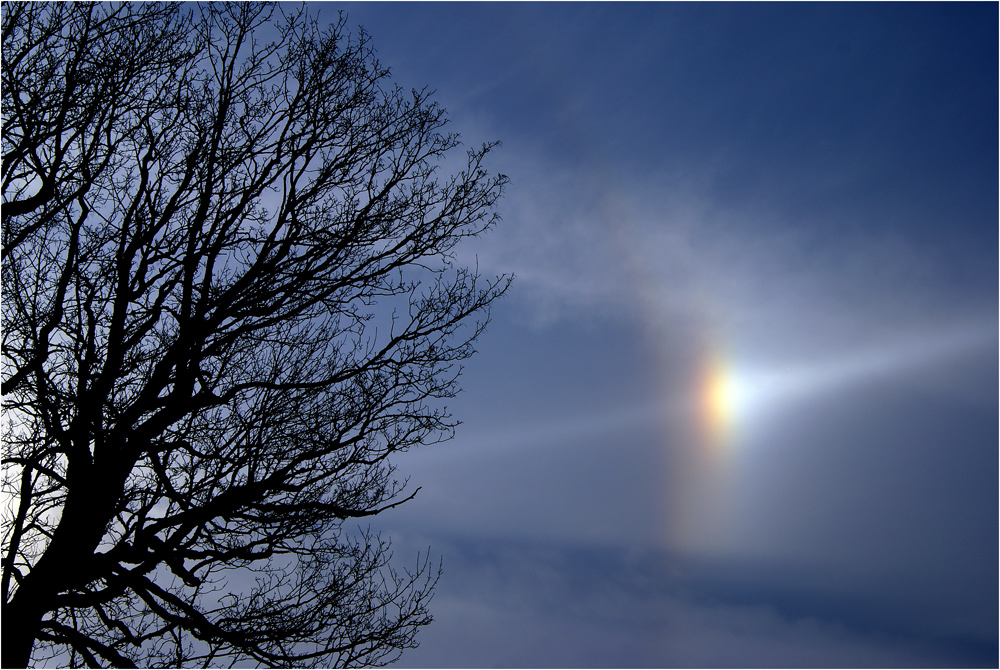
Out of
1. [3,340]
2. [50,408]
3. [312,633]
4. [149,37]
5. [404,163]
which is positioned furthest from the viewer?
[404,163]

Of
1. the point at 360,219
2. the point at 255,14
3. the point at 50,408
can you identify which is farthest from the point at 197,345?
the point at 255,14

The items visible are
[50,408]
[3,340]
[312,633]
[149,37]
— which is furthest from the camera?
[312,633]

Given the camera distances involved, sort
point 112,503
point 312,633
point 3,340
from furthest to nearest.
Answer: point 312,633
point 112,503
point 3,340

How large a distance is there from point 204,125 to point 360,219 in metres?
1.65

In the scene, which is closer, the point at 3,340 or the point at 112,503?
the point at 3,340

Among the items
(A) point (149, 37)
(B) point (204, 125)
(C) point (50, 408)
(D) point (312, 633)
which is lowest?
(D) point (312, 633)

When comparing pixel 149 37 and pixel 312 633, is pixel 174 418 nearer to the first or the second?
pixel 312 633

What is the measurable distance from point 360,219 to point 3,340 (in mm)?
3117

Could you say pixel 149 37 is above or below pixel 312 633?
above

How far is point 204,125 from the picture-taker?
6.25 m

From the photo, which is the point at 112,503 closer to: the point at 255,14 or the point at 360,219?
the point at 360,219

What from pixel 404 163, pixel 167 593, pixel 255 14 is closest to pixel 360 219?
pixel 404 163

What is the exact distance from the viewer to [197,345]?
234 inches

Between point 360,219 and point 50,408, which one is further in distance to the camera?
point 360,219
